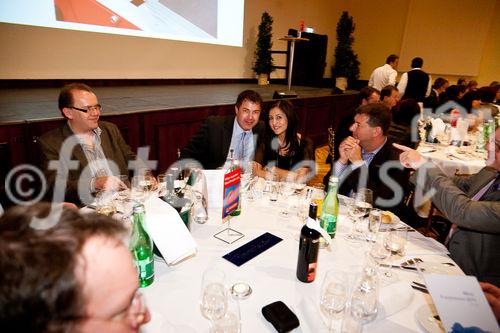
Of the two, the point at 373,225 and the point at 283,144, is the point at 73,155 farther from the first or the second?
the point at 373,225

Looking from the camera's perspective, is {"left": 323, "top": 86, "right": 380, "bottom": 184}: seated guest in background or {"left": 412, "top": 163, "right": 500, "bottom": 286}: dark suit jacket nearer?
{"left": 412, "top": 163, "right": 500, "bottom": 286}: dark suit jacket

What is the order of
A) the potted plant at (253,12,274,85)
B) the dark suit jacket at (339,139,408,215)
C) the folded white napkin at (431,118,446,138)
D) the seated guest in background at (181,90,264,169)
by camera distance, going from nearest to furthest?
the dark suit jacket at (339,139,408,215)
the seated guest in background at (181,90,264,169)
the folded white napkin at (431,118,446,138)
the potted plant at (253,12,274,85)

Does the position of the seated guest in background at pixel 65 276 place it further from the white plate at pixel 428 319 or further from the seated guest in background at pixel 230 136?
the seated guest in background at pixel 230 136

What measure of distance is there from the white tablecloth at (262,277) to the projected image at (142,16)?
5080mm

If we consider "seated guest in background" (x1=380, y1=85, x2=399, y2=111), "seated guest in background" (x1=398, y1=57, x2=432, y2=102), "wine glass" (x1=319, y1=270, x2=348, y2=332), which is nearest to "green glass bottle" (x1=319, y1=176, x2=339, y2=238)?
"wine glass" (x1=319, y1=270, x2=348, y2=332)

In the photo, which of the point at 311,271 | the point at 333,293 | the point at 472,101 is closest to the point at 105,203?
the point at 311,271

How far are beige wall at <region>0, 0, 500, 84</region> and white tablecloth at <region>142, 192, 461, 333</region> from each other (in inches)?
207

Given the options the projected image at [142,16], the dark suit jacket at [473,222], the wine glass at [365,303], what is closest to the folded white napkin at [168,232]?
the wine glass at [365,303]

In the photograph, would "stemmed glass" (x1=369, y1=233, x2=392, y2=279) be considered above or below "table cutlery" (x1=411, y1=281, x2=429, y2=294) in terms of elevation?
above

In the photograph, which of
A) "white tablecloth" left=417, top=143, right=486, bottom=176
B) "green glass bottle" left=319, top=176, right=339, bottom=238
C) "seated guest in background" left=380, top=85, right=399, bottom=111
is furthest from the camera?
"seated guest in background" left=380, top=85, right=399, bottom=111

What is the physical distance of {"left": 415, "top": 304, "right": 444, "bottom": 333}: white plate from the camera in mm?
993

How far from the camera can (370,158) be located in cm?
247

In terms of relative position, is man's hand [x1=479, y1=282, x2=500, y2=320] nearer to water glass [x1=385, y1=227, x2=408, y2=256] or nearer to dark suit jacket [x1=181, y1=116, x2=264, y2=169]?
water glass [x1=385, y1=227, x2=408, y2=256]

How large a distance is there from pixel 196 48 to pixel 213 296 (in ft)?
23.8
